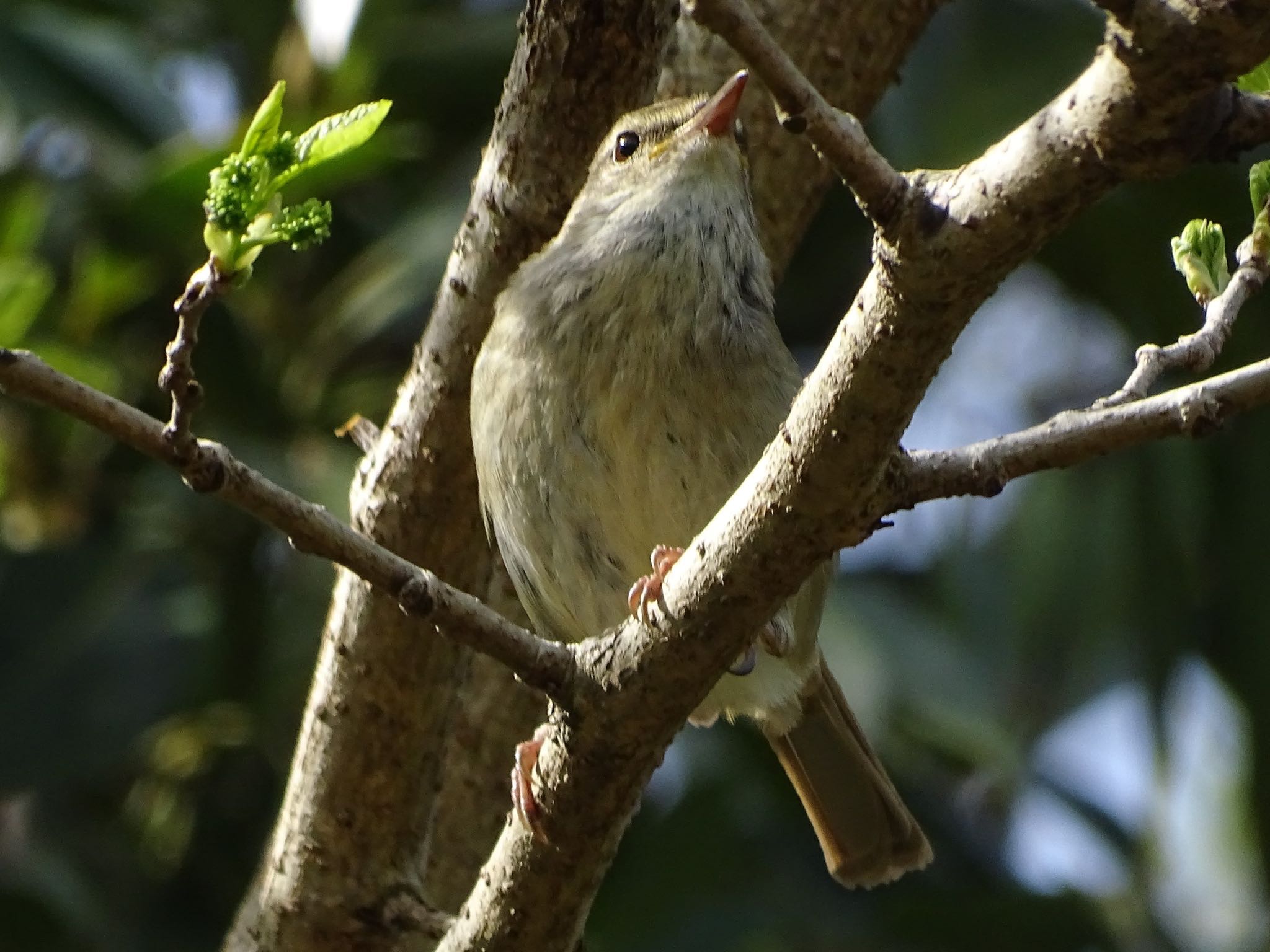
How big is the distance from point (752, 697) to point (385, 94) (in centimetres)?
203

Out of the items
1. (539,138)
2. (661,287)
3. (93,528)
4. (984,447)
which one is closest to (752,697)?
(661,287)

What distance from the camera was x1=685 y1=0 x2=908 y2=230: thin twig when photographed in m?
1.54

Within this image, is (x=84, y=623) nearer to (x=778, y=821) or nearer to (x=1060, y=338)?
(x=778, y=821)

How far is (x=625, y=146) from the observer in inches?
138

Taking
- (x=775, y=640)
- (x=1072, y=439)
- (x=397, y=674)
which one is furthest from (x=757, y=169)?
(x=1072, y=439)

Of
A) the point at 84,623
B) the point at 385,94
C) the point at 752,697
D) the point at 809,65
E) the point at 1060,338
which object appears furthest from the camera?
the point at 1060,338

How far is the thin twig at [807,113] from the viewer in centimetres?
154

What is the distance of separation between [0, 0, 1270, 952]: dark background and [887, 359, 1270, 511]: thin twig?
1.98m

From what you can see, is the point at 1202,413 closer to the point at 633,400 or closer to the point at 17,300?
the point at 633,400

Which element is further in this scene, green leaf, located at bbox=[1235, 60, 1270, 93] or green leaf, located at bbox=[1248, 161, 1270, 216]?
green leaf, located at bbox=[1248, 161, 1270, 216]

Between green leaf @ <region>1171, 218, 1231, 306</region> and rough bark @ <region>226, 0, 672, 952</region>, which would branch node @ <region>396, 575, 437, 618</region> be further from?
green leaf @ <region>1171, 218, 1231, 306</region>

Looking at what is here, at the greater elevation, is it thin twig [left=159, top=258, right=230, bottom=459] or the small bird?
the small bird

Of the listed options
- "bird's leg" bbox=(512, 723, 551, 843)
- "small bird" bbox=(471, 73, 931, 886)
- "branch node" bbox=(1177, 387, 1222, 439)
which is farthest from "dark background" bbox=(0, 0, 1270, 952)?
"branch node" bbox=(1177, 387, 1222, 439)

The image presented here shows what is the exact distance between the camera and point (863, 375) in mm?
1795
